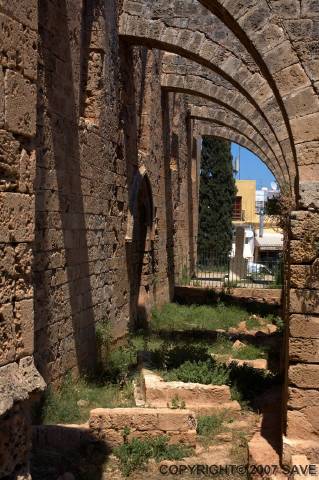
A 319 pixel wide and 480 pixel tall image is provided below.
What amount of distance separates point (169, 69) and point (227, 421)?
9.47 metres

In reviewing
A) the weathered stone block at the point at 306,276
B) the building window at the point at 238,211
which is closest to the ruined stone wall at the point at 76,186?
the weathered stone block at the point at 306,276

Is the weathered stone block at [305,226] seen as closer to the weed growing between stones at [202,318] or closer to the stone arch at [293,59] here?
the stone arch at [293,59]

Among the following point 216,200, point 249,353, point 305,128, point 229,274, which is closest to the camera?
point 305,128

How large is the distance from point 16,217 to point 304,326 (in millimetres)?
2574

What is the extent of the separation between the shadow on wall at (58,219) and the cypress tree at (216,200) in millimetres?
20915

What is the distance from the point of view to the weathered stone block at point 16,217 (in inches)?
119

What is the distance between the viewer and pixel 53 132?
22.1 ft

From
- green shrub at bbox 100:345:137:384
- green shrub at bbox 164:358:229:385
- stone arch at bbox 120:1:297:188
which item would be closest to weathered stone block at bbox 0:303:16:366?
green shrub at bbox 164:358:229:385

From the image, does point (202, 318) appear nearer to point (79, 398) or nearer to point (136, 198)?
point (136, 198)

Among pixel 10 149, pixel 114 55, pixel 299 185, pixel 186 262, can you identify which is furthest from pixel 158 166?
pixel 10 149

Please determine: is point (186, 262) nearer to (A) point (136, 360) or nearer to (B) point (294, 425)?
(A) point (136, 360)

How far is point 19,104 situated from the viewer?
316 cm

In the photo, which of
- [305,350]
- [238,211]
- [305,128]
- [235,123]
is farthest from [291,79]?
[238,211]

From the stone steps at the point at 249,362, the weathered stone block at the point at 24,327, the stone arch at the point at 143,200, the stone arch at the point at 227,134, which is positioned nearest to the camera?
the weathered stone block at the point at 24,327
